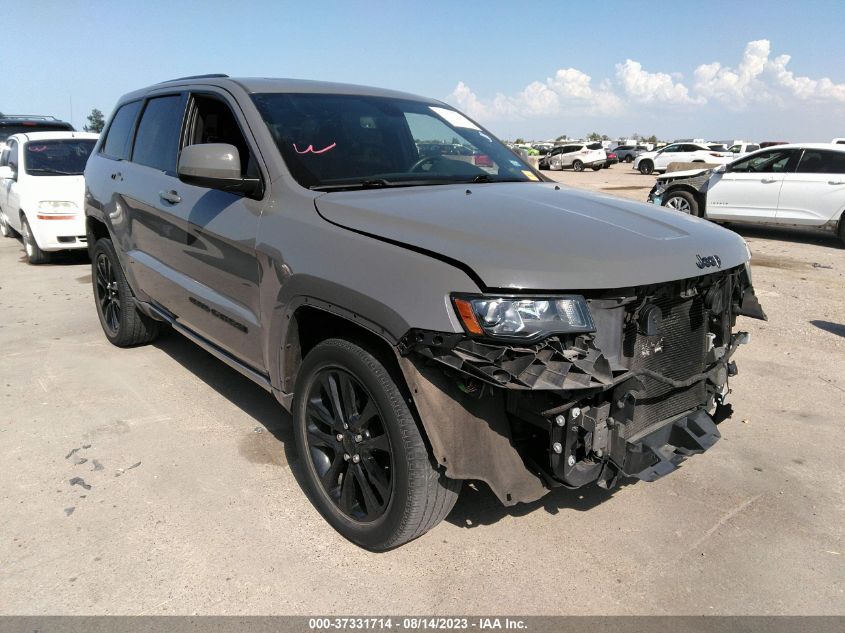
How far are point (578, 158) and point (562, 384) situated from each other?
38921mm

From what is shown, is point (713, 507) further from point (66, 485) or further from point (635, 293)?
point (66, 485)

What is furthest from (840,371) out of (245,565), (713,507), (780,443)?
(245,565)

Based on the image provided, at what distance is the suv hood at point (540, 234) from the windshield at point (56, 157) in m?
8.01

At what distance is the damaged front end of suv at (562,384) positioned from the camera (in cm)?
218

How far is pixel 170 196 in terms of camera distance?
3.91m

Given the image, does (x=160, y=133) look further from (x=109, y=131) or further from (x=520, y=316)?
(x=520, y=316)

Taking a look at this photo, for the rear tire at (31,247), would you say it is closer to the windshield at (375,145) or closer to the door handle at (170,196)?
the door handle at (170,196)

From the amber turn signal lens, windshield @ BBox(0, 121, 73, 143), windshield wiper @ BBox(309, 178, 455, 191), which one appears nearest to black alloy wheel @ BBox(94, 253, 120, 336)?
windshield wiper @ BBox(309, 178, 455, 191)

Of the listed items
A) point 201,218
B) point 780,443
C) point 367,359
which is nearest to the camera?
point 367,359

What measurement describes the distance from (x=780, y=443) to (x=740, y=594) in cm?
159

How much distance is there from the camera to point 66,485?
11.0ft

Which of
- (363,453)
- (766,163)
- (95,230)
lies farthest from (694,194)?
(363,453)

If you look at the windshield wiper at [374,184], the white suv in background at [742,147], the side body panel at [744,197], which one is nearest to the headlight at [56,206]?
the windshield wiper at [374,184]

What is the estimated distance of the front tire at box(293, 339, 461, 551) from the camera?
2.46 metres
